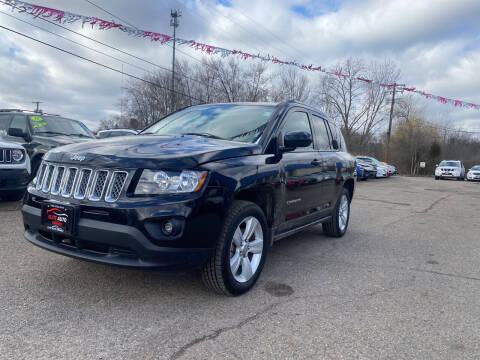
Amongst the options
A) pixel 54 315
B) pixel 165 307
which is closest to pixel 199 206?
pixel 165 307

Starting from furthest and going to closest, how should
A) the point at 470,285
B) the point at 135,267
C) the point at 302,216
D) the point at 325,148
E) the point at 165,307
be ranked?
the point at 325,148 < the point at 302,216 < the point at 470,285 < the point at 165,307 < the point at 135,267

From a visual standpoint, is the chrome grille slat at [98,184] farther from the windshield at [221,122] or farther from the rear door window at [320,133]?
the rear door window at [320,133]

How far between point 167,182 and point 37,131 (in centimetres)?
652

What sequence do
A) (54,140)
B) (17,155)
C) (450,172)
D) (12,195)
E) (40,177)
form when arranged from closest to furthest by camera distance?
(40,177), (17,155), (12,195), (54,140), (450,172)

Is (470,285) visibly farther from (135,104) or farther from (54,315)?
(135,104)

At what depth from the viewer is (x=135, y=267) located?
103 inches

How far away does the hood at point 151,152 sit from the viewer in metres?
2.76

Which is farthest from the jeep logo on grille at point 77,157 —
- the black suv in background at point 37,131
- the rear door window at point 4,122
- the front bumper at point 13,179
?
the rear door window at point 4,122

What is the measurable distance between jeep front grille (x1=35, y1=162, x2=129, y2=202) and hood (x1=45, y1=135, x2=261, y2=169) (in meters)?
0.06

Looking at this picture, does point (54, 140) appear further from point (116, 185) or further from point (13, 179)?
point (116, 185)

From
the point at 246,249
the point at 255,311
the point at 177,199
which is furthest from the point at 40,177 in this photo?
the point at 255,311

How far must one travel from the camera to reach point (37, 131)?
794 centimetres

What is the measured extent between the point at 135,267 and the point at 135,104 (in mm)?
45639

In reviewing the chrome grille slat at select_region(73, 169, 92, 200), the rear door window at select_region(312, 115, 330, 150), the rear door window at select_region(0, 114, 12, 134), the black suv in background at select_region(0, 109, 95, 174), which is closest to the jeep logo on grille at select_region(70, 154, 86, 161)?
the chrome grille slat at select_region(73, 169, 92, 200)
